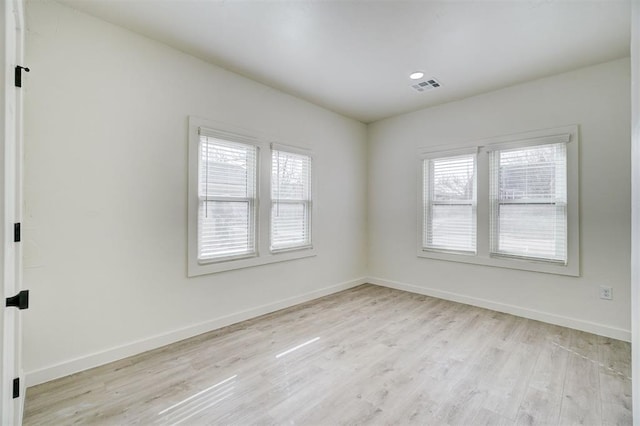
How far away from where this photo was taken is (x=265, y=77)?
348cm

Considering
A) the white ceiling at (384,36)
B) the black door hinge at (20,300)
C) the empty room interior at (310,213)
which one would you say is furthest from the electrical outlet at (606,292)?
the black door hinge at (20,300)

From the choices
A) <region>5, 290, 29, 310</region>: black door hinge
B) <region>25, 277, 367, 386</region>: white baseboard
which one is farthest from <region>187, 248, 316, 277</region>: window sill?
<region>5, 290, 29, 310</region>: black door hinge

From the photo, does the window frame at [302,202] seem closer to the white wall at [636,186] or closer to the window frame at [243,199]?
the window frame at [243,199]

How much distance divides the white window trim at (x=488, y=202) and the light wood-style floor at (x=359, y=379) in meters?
0.74

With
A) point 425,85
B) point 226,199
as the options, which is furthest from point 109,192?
point 425,85

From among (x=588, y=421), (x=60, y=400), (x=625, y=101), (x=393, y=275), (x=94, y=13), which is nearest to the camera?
(x=588, y=421)

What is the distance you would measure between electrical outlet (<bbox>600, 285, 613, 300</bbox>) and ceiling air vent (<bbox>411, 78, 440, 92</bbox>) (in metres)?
2.93

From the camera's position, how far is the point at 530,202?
3.58 m

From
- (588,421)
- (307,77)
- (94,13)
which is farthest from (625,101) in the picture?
(94,13)

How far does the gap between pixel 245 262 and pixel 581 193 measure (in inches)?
153

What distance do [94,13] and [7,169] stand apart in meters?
2.00

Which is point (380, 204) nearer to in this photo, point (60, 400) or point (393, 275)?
point (393, 275)

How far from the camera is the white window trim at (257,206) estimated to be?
2973mm

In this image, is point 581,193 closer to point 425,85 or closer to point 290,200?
point 425,85
